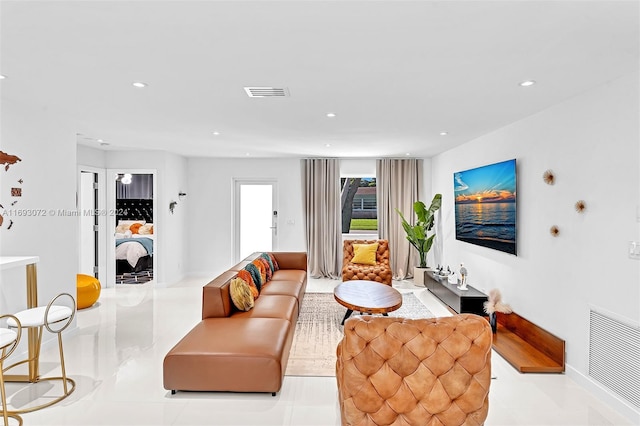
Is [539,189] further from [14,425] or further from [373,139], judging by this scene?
[14,425]

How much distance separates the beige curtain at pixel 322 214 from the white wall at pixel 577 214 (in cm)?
328

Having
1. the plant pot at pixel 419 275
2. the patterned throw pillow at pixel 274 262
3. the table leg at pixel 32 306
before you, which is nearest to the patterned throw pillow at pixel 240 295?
the table leg at pixel 32 306

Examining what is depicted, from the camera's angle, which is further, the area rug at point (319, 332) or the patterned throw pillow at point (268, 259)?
the patterned throw pillow at point (268, 259)

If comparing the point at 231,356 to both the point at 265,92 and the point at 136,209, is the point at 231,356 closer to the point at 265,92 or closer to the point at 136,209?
the point at 265,92

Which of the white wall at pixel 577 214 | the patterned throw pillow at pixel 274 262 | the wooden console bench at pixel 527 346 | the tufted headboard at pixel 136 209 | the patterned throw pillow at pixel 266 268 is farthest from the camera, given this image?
the tufted headboard at pixel 136 209

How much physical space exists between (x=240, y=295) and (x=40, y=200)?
215cm

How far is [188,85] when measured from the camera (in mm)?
2781

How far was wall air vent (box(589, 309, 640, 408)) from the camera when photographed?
2.44m

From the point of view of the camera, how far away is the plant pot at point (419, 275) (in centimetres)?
636

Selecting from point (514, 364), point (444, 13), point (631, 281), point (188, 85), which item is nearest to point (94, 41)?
point (188, 85)

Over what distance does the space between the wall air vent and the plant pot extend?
11.6 feet

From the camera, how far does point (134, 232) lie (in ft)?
20.5

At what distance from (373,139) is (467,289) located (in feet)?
7.68

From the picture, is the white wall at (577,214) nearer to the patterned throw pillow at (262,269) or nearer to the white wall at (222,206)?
the patterned throw pillow at (262,269)
